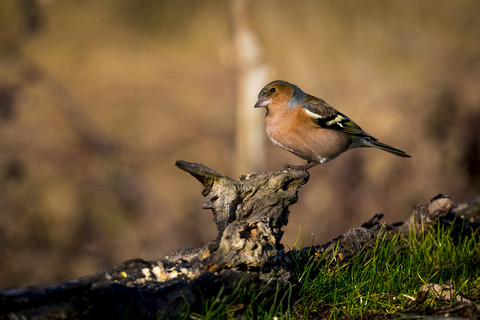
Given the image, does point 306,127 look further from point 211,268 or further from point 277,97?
point 211,268

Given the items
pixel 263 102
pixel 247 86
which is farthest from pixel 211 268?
pixel 247 86

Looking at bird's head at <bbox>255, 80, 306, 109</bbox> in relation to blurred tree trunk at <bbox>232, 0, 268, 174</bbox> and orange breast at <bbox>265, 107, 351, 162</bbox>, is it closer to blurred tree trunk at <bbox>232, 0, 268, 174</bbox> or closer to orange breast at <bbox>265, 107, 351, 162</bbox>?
orange breast at <bbox>265, 107, 351, 162</bbox>

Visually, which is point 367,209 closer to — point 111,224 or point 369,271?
point 111,224

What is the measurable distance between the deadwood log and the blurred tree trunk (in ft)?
21.5

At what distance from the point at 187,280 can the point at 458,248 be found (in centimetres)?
236

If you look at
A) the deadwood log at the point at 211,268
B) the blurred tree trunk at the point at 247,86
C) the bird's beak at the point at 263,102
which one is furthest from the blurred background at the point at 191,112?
the deadwood log at the point at 211,268

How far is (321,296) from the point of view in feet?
11.7

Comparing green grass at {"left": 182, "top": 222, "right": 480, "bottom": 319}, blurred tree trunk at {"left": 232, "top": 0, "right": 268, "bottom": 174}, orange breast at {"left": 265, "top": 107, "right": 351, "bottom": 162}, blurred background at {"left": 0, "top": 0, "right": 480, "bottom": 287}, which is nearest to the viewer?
green grass at {"left": 182, "top": 222, "right": 480, "bottom": 319}

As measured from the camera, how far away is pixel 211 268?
3285mm

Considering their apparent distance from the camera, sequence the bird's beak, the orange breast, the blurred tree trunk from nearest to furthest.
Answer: the orange breast, the bird's beak, the blurred tree trunk

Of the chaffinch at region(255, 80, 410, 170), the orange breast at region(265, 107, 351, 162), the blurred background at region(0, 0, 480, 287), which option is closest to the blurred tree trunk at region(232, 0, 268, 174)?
the blurred background at region(0, 0, 480, 287)

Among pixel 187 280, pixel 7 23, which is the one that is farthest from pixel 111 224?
pixel 187 280

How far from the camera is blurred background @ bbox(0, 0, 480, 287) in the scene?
32.8 feet

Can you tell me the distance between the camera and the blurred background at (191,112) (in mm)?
9992
